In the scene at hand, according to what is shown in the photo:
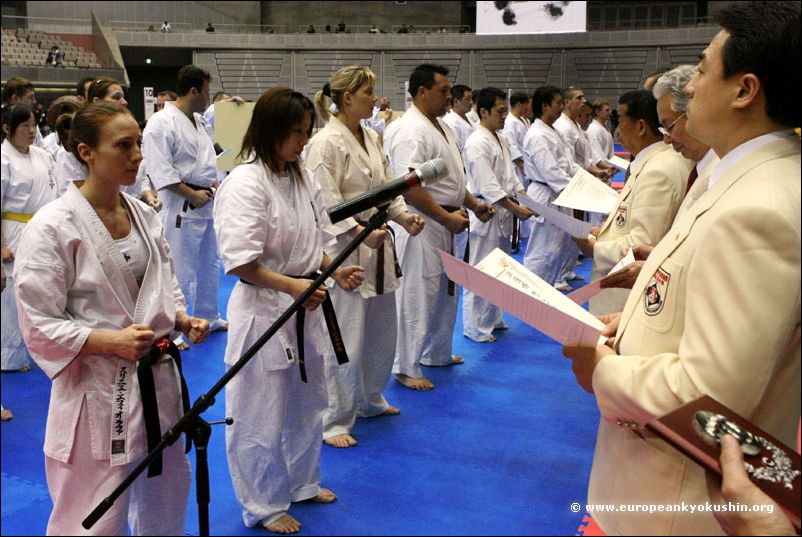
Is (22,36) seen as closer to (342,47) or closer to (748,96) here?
(748,96)

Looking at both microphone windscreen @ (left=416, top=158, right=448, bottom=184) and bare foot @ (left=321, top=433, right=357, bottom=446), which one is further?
bare foot @ (left=321, top=433, right=357, bottom=446)

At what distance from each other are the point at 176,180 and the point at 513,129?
198 inches

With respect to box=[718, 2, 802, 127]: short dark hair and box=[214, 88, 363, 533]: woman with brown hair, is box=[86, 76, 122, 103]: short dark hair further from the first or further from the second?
box=[718, 2, 802, 127]: short dark hair

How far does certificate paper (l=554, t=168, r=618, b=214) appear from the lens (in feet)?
12.1

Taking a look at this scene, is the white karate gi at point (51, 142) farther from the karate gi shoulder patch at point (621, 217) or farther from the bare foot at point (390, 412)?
the karate gi shoulder patch at point (621, 217)

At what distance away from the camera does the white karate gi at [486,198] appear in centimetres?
550

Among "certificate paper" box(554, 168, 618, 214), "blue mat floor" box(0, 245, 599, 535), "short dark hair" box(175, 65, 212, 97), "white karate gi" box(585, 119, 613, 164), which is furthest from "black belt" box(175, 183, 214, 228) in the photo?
"white karate gi" box(585, 119, 613, 164)

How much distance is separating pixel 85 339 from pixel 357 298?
6.53 feet

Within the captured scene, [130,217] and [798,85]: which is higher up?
[798,85]

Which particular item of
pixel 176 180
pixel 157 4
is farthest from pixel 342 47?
pixel 176 180

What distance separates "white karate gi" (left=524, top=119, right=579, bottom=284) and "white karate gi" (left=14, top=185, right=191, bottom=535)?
4.52 metres

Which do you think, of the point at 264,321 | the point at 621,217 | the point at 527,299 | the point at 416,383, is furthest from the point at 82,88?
the point at 527,299

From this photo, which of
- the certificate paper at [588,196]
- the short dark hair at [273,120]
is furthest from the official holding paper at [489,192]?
the short dark hair at [273,120]

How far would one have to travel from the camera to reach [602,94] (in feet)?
70.2
